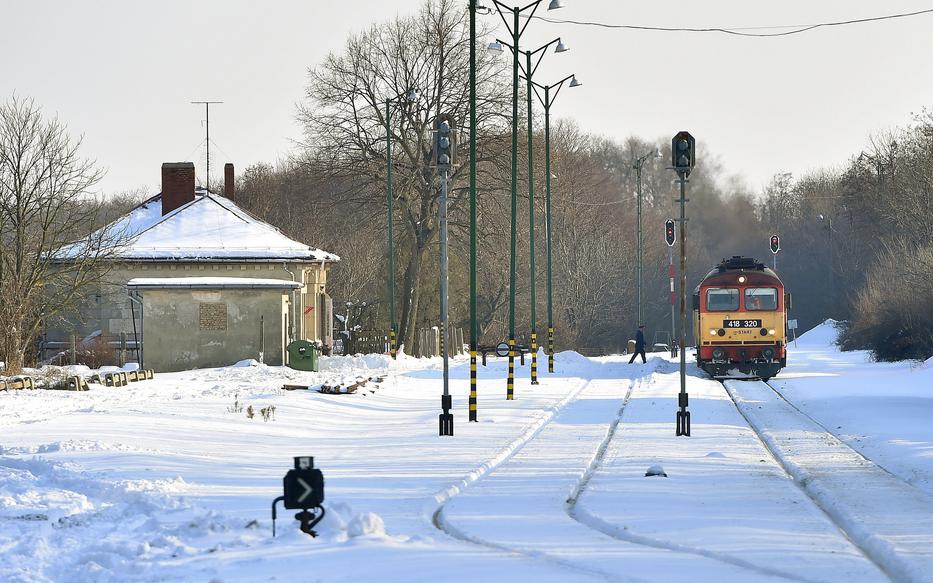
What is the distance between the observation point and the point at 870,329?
5788 cm

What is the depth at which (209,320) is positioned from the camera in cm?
4275

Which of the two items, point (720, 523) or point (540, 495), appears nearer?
point (720, 523)

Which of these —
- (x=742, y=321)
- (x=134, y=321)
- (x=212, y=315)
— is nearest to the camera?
(x=742, y=321)

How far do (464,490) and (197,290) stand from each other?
30.0m

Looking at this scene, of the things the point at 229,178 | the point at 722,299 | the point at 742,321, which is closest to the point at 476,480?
the point at 742,321

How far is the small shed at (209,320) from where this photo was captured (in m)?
42.4

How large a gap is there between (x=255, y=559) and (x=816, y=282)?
340ft

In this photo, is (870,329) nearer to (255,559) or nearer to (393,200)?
(393,200)

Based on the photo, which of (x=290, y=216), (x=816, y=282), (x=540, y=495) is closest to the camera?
(x=540, y=495)

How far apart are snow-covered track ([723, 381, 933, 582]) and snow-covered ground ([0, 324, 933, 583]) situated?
39mm

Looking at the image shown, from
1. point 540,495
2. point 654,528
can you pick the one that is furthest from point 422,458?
point 654,528

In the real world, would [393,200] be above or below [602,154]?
below

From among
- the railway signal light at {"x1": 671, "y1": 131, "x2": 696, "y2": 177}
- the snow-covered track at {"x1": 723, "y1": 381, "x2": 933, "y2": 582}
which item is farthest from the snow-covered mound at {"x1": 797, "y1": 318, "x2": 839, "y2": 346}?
the railway signal light at {"x1": 671, "y1": 131, "x2": 696, "y2": 177}

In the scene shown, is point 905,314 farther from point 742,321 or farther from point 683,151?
point 683,151
